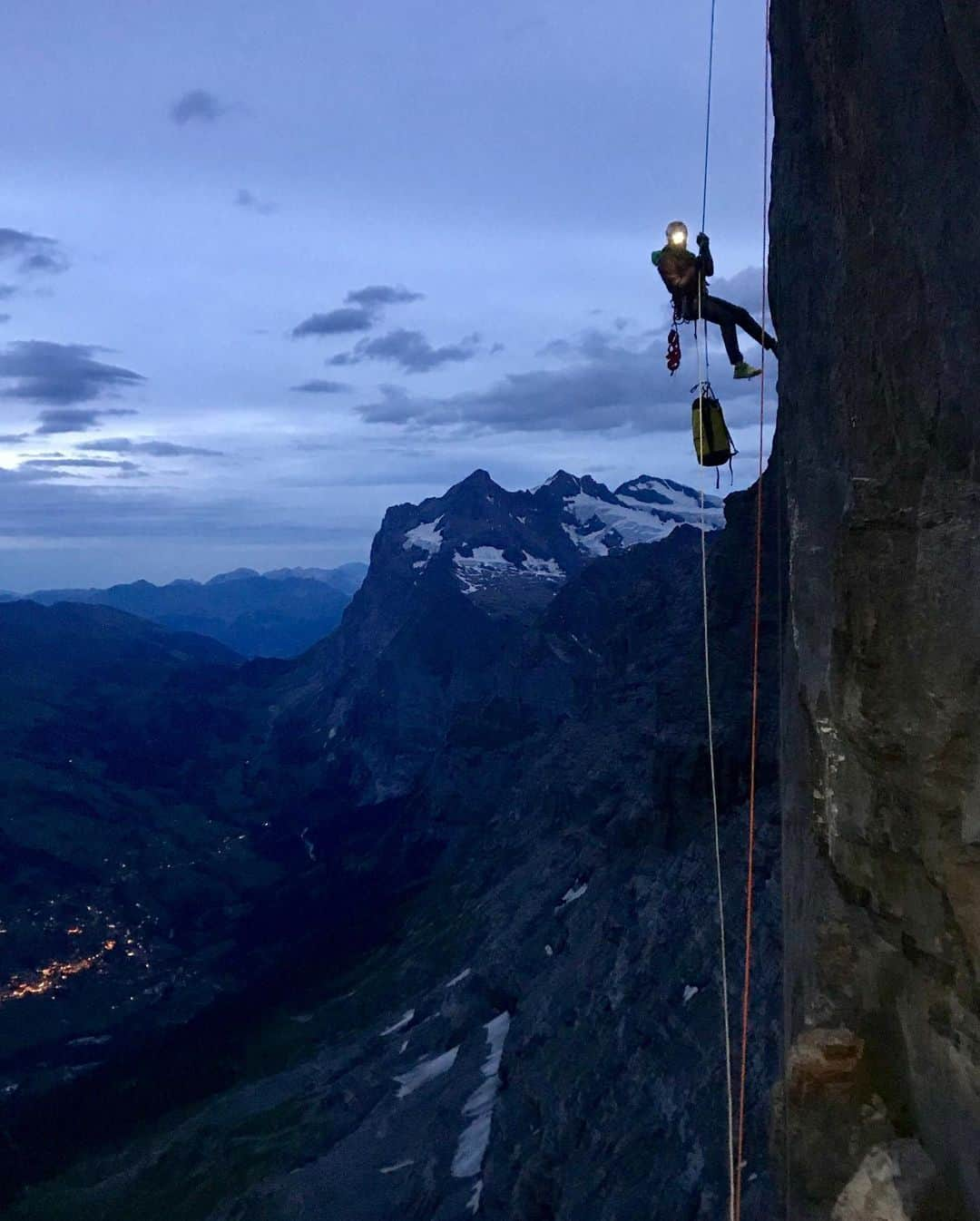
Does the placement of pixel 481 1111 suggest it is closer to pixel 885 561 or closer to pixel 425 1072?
pixel 425 1072

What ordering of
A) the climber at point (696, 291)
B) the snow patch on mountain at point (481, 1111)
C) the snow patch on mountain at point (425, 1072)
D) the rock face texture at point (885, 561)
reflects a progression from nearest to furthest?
the rock face texture at point (885, 561) < the climber at point (696, 291) < the snow patch on mountain at point (481, 1111) < the snow patch on mountain at point (425, 1072)

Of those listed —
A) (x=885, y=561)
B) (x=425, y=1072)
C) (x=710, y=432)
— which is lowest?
(x=425, y=1072)

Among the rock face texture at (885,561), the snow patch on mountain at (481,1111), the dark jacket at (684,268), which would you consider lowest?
the snow patch on mountain at (481,1111)

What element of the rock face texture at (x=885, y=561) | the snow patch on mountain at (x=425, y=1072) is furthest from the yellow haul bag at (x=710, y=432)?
the snow patch on mountain at (x=425, y=1072)

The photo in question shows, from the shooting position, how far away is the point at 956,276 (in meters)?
10.3

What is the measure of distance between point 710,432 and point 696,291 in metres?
2.74

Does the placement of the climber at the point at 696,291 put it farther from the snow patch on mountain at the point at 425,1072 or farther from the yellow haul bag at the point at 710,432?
the snow patch on mountain at the point at 425,1072

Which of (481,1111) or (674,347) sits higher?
(674,347)

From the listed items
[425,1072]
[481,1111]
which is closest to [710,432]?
[481,1111]

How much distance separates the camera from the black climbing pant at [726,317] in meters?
18.0

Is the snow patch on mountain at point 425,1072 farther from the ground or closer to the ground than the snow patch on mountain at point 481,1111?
closer to the ground

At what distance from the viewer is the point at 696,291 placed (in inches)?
706

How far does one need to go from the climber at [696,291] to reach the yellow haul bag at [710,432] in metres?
1.00

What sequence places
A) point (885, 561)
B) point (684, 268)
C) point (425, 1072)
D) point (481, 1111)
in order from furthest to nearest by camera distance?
1. point (425, 1072)
2. point (481, 1111)
3. point (684, 268)
4. point (885, 561)
